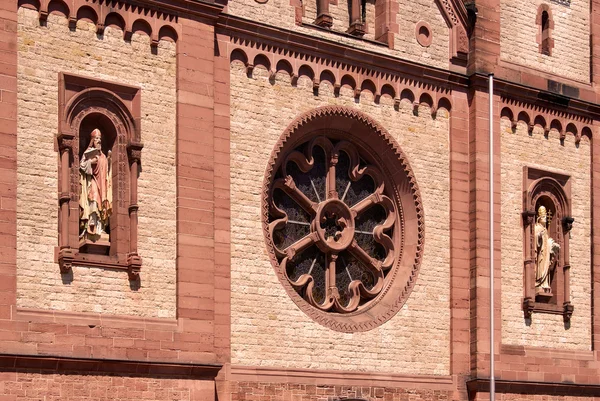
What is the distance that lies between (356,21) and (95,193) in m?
Result: 7.56

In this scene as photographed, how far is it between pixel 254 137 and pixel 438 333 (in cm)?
577

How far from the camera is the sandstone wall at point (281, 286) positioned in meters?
28.0

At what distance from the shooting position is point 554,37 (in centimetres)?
3425

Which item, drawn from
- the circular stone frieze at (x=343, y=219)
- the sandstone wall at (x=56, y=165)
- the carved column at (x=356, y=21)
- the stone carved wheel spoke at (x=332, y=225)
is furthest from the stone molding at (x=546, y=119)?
the sandstone wall at (x=56, y=165)

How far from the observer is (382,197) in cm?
3112

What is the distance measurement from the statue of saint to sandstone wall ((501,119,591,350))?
542 millimetres

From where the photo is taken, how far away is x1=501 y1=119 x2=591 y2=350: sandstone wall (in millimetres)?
32094

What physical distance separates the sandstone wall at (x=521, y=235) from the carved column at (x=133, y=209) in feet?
30.2

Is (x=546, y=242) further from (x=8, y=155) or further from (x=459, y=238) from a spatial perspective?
(x=8, y=155)

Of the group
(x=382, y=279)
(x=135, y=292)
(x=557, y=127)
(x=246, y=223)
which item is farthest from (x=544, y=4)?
(x=135, y=292)

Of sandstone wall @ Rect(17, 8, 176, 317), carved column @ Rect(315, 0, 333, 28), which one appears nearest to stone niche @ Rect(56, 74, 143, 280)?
sandstone wall @ Rect(17, 8, 176, 317)

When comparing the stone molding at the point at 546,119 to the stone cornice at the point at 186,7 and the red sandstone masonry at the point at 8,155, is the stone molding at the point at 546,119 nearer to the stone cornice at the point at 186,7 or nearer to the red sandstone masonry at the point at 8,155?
the stone cornice at the point at 186,7

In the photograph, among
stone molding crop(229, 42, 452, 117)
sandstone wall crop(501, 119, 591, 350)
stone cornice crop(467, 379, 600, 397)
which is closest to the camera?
stone molding crop(229, 42, 452, 117)

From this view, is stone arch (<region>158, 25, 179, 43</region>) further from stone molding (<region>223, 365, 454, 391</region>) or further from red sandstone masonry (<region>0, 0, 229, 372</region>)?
stone molding (<region>223, 365, 454, 391</region>)
